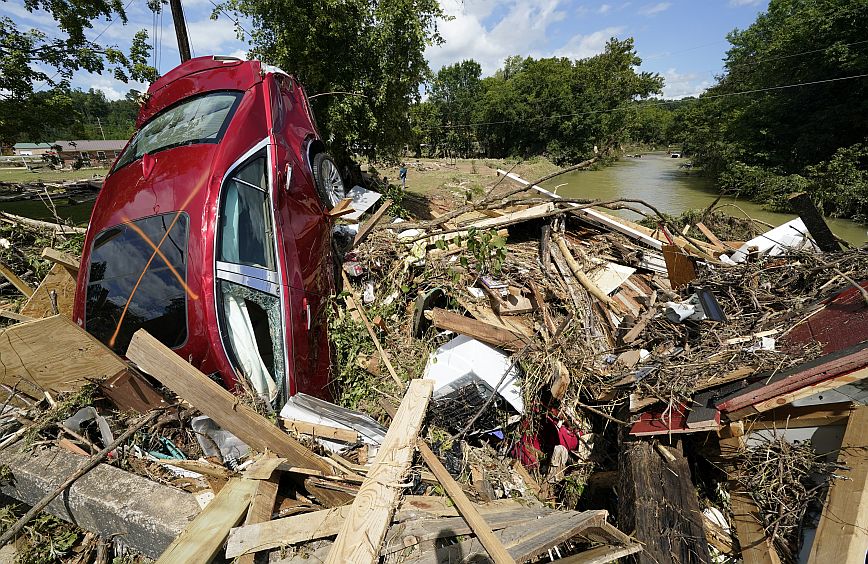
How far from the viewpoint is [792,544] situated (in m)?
2.04

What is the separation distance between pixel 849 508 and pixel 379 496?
2297 mm

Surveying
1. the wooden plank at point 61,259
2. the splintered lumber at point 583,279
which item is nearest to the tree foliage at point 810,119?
the splintered lumber at point 583,279

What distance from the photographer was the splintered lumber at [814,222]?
425 centimetres

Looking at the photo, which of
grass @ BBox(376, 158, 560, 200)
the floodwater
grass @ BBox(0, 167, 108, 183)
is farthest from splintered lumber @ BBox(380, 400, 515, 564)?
grass @ BBox(0, 167, 108, 183)

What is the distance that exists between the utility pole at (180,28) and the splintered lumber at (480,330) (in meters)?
10.4

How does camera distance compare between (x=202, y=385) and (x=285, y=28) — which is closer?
(x=202, y=385)

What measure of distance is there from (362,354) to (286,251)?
3.96 feet

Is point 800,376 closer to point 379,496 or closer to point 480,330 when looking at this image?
point 480,330

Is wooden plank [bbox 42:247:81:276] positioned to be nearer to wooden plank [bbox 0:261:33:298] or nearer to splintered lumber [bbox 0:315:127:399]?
wooden plank [bbox 0:261:33:298]

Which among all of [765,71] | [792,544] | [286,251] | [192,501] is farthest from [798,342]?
[765,71]

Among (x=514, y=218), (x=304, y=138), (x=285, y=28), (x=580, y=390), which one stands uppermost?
(x=285, y=28)

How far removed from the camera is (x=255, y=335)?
262cm

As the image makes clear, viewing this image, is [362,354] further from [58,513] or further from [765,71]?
[765,71]

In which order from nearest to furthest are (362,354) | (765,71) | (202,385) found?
(202,385)
(362,354)
(765,71)
